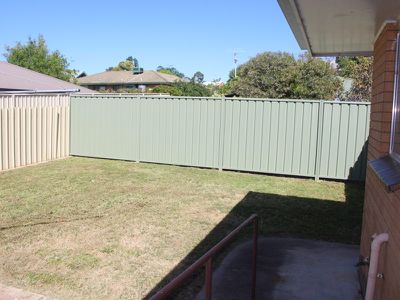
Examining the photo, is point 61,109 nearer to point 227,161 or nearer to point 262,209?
point 227,161

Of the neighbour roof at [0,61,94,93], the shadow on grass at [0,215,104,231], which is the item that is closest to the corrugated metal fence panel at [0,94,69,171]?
A: the neighbour roof at [0,61,94,93]

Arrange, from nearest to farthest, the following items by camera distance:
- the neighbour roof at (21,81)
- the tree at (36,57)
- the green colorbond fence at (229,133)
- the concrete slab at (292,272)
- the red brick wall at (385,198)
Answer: the red brick wall at (385,198) < the concrete slab at (292,272) < the green colorbond fence at (229,133) < the neighbour roof at (21,81) < the tree at (36,57)

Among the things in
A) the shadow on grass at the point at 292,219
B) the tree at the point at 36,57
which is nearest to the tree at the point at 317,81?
the shadow on grass at the point at 292,219

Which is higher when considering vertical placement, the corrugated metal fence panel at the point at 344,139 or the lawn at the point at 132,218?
the corrugated metal fence panel at the point at 344,139

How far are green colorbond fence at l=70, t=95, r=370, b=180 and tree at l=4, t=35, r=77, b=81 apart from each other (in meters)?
29.6

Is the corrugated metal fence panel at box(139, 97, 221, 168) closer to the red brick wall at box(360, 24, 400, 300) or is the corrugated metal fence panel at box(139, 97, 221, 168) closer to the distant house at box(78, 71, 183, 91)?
the red brick wall at box(360, 24, 400, 300)

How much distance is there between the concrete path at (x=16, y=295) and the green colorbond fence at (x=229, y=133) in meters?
7.92

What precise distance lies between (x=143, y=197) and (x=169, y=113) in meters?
4.20

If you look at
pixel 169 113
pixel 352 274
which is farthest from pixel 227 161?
pixel 352 274

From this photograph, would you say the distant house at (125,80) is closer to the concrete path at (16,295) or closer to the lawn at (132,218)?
the lawn at (132,218)

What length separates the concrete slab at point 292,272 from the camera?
460 centimetres

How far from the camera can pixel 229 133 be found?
→ 11781mm

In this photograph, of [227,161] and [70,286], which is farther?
[227,161]

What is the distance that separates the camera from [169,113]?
40.9ft
